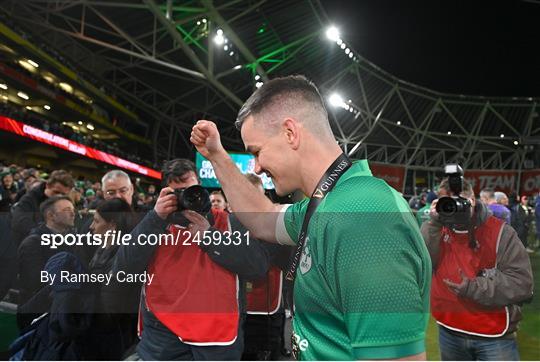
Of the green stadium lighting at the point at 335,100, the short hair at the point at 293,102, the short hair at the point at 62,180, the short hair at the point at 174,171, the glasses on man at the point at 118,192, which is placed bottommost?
the short hair at the point at 293,102

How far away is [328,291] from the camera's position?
871 millimetres

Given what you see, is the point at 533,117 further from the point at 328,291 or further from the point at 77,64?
the point at 328,291

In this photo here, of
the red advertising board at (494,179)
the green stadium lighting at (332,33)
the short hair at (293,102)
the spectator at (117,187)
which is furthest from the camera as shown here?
the red advertising board at (494,179)

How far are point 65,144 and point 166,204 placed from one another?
65.5 ft

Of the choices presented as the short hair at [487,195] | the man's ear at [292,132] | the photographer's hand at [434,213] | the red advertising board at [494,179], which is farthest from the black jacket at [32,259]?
the red advertising board at [494,179]

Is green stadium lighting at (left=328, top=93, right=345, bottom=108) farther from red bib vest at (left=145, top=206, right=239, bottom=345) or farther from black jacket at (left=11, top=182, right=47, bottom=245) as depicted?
red bib vest at (left=145, top=206, right=239, bottom=345)

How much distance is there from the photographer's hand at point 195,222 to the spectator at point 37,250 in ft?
1.85

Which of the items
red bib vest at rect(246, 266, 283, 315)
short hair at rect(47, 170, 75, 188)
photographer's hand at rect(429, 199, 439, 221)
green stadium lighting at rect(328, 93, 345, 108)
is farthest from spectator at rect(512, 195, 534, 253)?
green stadium lighting at rect(328, 93, 345, 108)

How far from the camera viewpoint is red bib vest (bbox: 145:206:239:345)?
6.48ft

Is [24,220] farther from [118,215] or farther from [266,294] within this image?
[266,294]

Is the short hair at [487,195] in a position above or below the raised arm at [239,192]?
above

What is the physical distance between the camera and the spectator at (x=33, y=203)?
80.5 inches

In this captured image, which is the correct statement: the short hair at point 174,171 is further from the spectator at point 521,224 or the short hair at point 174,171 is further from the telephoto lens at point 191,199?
the spectator at point 521,224

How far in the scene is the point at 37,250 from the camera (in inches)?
75.7
